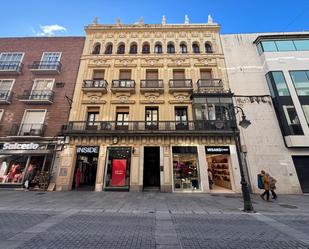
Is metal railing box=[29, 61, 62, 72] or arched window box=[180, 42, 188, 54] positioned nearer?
metal railing box=[29, 61, 62, 72]

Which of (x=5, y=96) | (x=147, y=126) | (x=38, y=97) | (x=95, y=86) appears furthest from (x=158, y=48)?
(x=5, y=96)

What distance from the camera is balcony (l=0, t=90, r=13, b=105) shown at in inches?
567

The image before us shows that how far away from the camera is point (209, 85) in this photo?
14.7 meters

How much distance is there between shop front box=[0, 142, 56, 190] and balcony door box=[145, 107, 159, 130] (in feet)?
28.0

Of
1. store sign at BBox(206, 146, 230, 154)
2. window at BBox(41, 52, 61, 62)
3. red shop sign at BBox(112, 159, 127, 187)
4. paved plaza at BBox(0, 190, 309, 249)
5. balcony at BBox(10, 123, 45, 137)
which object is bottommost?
paved plaza at BBox(0, 190, 309, 249)

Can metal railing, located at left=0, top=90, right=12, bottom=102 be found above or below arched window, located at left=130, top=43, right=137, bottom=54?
below

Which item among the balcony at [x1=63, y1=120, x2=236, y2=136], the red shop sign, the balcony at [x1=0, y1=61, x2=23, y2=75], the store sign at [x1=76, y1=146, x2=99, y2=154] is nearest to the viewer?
the red shop sign

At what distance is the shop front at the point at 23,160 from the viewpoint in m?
12.8


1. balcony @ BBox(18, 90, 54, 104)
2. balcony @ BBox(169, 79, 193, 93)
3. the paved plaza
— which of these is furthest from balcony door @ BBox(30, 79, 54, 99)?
balcony @ BBox(169, 79, 193, 93)

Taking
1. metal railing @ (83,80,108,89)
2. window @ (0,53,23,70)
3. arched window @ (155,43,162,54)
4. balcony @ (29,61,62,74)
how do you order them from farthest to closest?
arched window @ (155,43,162,54) < window @ (0,53,23,70) < balcony @ (29,61,62,74) < metal railing @ (83,80,108,89)

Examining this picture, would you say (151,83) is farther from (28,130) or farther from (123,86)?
(28,130)

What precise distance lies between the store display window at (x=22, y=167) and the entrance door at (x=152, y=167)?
8118mm

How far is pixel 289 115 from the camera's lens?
12969 millimetres

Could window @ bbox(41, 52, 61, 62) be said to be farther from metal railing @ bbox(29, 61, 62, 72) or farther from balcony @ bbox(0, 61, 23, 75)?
balcony @ bbox(0, 61, 23, 75)
